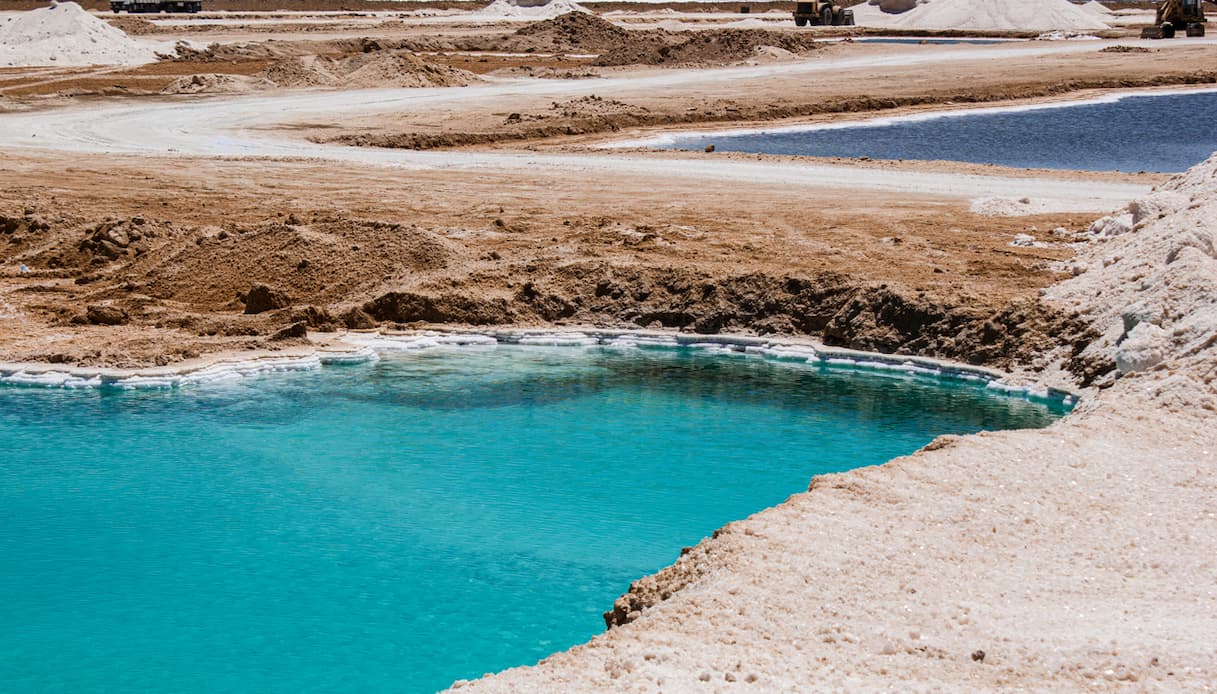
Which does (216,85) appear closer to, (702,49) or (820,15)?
(702,49)

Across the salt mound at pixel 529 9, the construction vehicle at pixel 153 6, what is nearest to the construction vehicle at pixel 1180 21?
the salt mound at pixel 529 9

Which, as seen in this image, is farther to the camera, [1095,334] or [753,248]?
[753,248]

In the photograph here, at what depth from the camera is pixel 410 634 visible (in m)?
11.1

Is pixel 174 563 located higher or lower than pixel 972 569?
lower

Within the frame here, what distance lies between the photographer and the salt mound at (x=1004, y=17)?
8994cm

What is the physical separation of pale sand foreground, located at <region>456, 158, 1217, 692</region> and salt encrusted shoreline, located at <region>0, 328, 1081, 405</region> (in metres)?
4.73

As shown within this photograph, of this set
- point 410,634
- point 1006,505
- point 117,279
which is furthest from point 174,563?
point 117,279

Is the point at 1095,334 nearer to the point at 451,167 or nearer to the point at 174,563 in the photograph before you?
the point at 174,563

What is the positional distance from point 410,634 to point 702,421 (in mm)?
6742

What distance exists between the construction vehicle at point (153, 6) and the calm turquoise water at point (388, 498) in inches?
3967

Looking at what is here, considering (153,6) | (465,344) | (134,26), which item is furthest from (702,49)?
(153,6)

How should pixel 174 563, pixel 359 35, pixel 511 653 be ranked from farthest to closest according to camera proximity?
pixel 359 35, pixel 174 563, pixel 511 653

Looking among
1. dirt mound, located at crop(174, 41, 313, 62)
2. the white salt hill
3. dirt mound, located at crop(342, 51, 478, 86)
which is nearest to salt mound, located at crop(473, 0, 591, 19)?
the white salt hill

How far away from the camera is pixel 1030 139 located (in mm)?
38844
